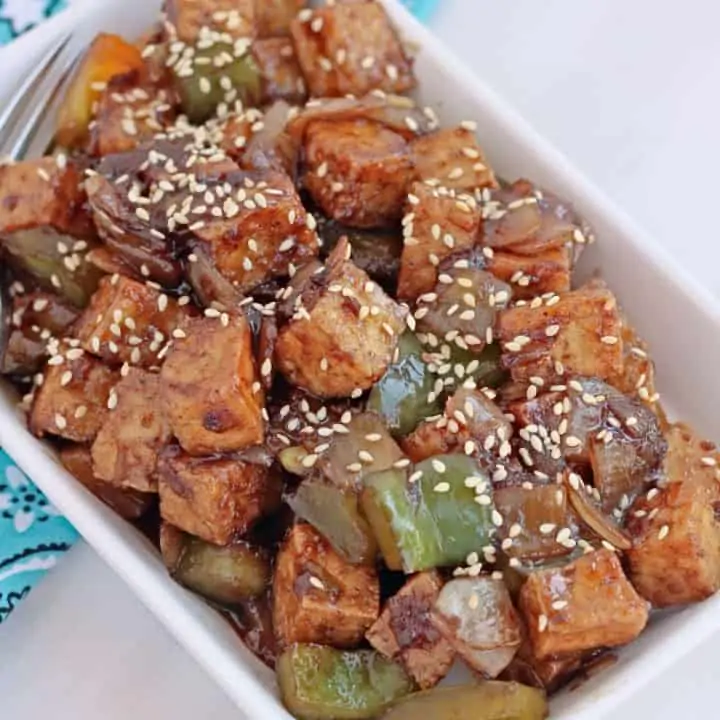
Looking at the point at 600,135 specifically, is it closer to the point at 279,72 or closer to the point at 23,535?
the point at 279,72

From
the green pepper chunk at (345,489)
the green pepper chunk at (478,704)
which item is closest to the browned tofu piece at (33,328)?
the green pepper chunk at (345,489)

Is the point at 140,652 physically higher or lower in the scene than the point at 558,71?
lower

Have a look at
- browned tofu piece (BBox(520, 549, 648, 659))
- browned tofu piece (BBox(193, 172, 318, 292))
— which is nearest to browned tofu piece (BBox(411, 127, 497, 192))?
browned tofu piece (BBox(193, 172, 318, 292))

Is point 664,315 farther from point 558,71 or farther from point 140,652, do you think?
point 140,652

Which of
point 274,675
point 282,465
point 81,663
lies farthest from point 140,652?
point 282,465

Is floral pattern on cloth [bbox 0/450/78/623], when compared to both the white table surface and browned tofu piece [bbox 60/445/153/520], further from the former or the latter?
browned tofu piece [bbox 60/445/153/520]
